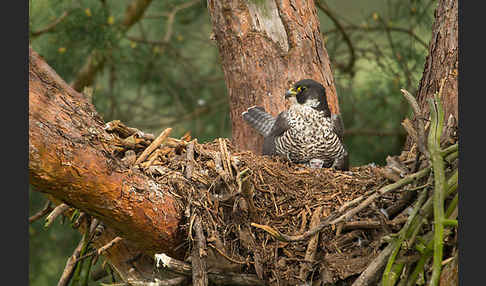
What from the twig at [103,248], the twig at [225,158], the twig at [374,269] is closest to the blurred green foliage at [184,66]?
the twig at [225,158]

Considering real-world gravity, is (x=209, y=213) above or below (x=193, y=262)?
above

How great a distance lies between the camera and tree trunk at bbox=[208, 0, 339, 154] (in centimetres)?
348

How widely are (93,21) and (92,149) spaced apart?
2.92m

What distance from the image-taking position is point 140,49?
17.7 ft

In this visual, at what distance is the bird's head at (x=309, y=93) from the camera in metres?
3.34

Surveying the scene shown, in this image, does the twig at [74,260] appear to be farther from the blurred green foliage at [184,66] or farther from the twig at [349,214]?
the blurred green foliage at [184,66]

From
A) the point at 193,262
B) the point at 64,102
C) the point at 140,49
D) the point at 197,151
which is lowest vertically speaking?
the point at 193,262

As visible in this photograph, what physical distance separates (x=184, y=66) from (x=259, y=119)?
2212 mm

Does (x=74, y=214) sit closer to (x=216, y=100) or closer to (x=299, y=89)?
(x=299, y=89)

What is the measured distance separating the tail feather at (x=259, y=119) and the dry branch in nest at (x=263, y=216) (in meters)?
0.93

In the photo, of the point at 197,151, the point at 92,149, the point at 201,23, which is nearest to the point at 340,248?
the point at 197,151

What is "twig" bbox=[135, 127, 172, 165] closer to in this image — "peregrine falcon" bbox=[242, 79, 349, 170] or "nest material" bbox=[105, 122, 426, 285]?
"nest material" bbox=[105, 122, 426, 285]

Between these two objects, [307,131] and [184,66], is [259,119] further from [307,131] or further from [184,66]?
[184,66]

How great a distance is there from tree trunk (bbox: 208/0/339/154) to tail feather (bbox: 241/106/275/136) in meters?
0.08
